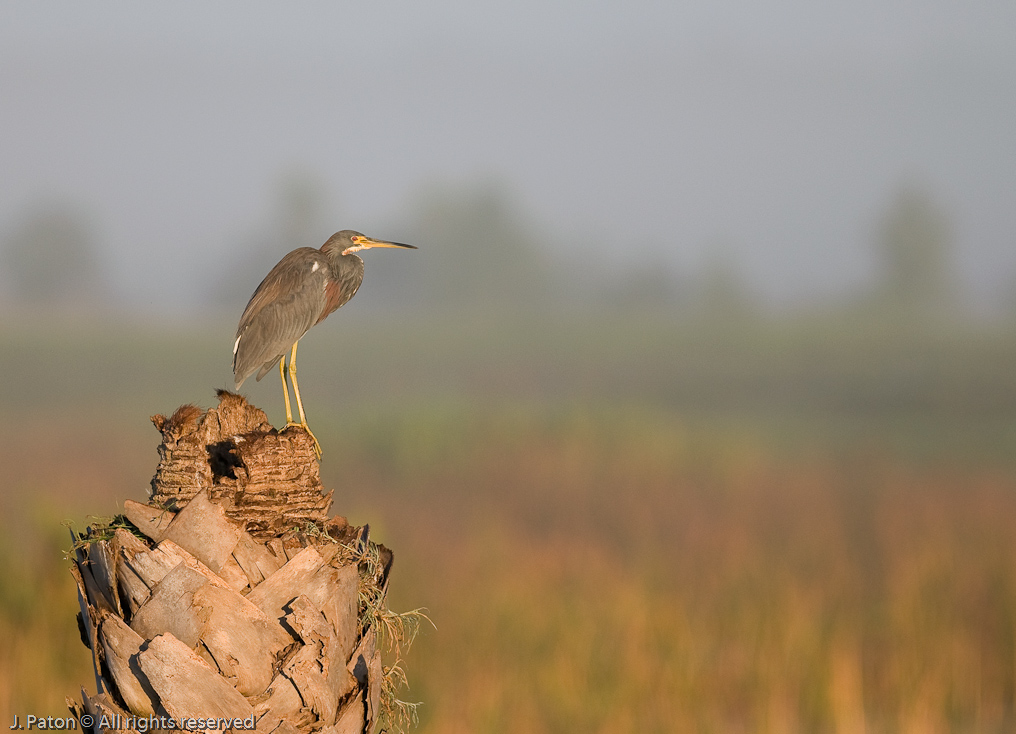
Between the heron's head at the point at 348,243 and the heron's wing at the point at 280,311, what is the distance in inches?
8.8

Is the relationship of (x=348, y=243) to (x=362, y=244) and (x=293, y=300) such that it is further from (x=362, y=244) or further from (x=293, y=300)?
(x=293, y=300)

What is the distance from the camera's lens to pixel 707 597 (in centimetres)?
1054

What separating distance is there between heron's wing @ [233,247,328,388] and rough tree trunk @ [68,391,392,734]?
1569 mm

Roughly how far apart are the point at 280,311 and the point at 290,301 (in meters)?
0.10

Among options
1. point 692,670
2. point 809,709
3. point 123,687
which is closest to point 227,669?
point 123,687

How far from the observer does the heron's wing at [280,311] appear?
367 centimetres

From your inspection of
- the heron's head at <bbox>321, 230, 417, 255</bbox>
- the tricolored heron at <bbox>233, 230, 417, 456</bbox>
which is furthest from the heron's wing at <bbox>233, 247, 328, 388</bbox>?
the heron's head at <bbox>321, 230, 417, 255</bbox>

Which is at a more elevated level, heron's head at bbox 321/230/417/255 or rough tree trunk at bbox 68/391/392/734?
heron's head at bbox 321/230/417/255

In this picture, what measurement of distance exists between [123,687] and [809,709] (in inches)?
305

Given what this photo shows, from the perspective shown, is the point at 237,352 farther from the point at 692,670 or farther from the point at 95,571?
the point at 692,670

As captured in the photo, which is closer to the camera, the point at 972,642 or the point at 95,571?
the point at 95,571

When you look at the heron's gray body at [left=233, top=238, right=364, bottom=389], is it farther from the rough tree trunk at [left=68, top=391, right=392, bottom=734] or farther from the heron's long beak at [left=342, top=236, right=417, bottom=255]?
the rough tree trunk at [left=68, top=391, right=392, bottom=734]

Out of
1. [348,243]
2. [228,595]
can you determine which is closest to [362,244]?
[348,243]

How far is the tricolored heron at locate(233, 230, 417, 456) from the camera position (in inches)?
145
